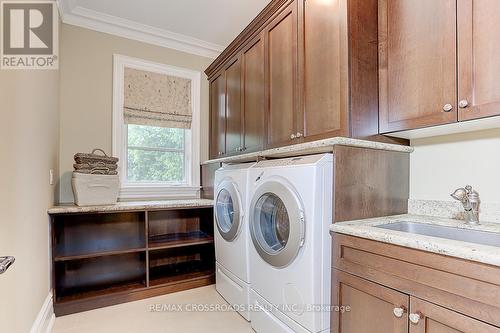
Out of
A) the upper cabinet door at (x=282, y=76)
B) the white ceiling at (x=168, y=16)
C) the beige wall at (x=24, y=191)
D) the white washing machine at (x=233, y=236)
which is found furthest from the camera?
the white ceiling at (x=168, y=16)

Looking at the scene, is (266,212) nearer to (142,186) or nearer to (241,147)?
(241,147)

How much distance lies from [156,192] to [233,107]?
1.29 meters

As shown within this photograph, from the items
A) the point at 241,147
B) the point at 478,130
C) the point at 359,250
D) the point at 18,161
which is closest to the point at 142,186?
the point at 241,147

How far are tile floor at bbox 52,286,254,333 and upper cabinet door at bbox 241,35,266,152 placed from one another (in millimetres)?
1354

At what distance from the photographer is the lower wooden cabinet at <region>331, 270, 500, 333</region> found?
1002 mm

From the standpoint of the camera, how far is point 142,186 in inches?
118

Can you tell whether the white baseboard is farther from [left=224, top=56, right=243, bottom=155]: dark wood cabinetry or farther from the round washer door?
[left=224, top=56, right=243, bottom=155]: dark wood cabinetry

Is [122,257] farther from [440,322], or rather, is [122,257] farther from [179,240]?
[440,322]

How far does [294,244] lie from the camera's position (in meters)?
→ 1.53

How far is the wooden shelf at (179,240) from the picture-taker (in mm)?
2624

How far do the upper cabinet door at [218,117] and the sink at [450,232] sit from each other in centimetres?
182

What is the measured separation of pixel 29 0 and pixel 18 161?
121 cm

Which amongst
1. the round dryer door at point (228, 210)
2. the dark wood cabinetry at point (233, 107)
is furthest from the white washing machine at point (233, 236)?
the dark wood cabinetry at point (233, 107)

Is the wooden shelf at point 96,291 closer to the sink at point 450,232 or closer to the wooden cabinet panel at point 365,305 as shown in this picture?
the wooden cabinet panel at point 365,305
